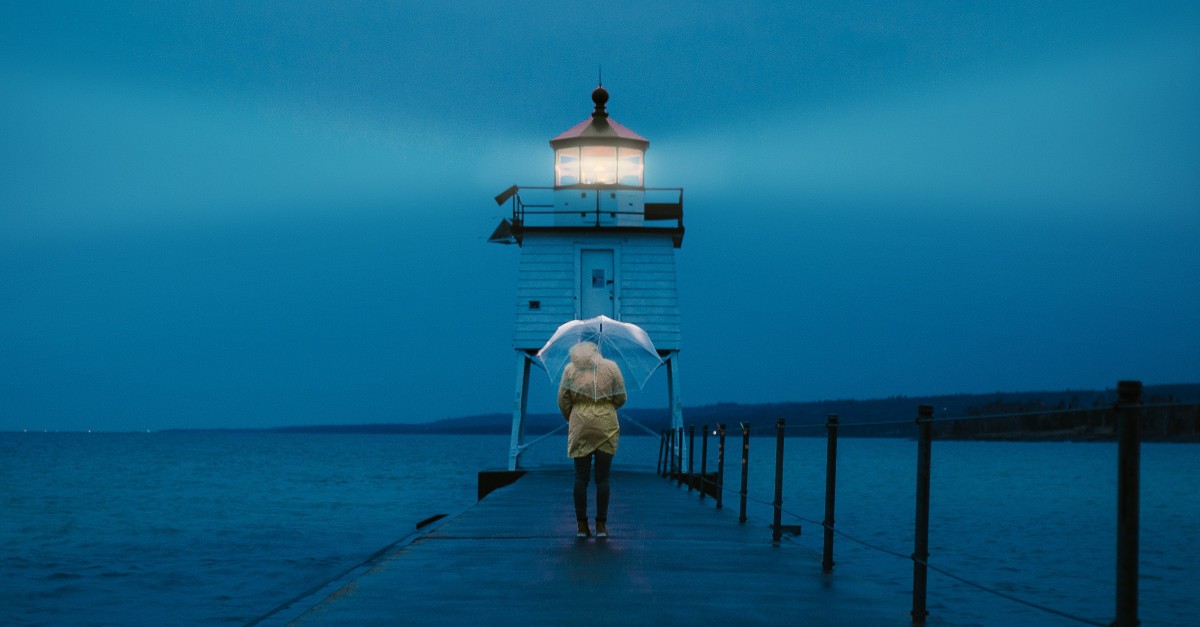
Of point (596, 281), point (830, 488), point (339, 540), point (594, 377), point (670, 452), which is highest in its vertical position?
point (596, 281)

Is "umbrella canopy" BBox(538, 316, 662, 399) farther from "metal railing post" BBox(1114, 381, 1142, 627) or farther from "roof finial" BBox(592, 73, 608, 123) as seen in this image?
"roof finial" BBox(592, 73, 608, 123)

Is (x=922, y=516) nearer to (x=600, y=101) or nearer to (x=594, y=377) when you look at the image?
(x=594, y=377)

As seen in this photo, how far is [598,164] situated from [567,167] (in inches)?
26.4

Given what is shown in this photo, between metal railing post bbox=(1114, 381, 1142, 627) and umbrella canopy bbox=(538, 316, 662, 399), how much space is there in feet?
21.4

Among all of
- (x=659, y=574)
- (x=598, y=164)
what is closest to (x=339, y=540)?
(x=598, y=164)

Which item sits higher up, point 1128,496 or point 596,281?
point 596,281

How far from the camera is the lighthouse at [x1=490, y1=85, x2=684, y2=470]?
26438 mm

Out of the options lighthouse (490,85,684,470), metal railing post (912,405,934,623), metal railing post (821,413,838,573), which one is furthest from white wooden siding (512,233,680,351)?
metal railing post (912,405,934,623)

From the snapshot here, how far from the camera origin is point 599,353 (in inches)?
444

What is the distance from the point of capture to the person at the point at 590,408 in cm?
1081

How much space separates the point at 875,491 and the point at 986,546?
2449 centimetres

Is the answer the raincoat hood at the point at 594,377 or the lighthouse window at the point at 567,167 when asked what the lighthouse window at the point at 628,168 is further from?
the raincoat hood at the point at 594,377

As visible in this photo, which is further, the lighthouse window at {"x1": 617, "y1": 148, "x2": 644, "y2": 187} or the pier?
the lighthouse window at {"x1": 617, "y1": 148, "x2": 644, "y2": 187}

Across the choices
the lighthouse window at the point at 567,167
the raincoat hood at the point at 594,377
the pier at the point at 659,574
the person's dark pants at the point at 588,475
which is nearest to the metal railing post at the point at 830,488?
the pier at the point at 659,574
